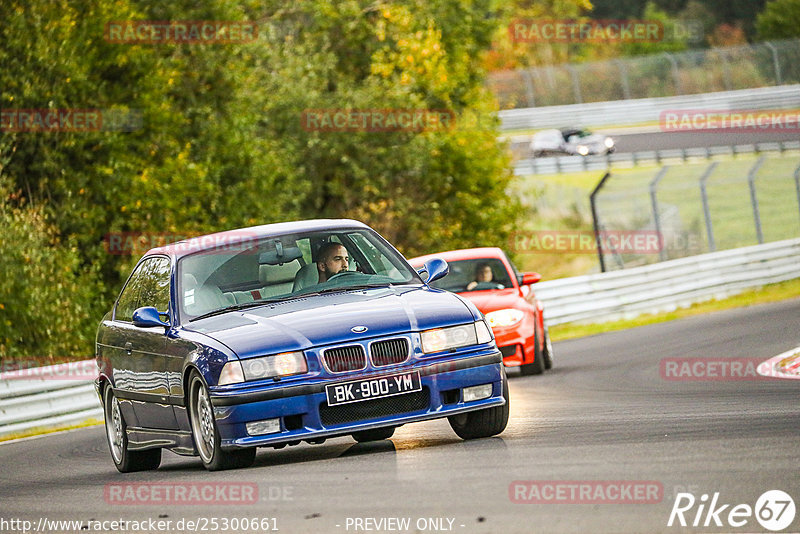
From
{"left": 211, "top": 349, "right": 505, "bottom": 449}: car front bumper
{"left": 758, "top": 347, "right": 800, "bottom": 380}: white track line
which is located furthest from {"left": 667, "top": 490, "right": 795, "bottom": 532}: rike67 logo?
{"left": 758, "top": 347, "right": 800, "bottom": 380}: white track line

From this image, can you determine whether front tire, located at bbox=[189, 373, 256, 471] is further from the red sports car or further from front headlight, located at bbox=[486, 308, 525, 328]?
front headlight, located at bbox=[486, 308, 525, 328]

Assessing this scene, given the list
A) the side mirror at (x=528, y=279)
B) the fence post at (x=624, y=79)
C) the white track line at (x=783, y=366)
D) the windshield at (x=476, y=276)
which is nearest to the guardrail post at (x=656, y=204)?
the windshield at (x=476, y=276)

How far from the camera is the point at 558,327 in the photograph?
25.0 meters

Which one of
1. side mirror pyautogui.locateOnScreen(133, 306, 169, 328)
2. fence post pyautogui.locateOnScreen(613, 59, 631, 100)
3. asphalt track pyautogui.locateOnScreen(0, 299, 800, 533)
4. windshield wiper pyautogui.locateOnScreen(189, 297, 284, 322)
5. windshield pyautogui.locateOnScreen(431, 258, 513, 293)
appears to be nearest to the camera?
asphalt track pyautogui.locateOnScreen(0, 299, 800, 533)

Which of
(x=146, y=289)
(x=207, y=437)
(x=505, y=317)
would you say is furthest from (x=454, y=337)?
(x=505, y=317)

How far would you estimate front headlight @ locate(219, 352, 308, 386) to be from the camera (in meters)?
8.32

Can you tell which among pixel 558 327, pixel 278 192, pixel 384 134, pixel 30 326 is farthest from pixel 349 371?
pixel 384 134

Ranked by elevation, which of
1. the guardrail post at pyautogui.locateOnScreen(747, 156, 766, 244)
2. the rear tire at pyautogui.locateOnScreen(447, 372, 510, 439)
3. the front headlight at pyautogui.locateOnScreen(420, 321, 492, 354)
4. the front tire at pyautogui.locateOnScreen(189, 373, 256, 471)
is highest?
the front headlight at pyautogui.locateOnScreen(420, 321, 492, 354)

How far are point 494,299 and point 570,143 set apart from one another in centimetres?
3969

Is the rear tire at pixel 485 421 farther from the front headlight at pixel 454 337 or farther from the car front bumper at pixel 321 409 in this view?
the car front bumper at pixel 321 409

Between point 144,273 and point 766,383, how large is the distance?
5.33 m

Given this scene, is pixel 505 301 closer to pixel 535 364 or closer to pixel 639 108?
pixel 535 364

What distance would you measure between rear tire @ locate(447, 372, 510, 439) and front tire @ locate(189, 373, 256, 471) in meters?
1.34

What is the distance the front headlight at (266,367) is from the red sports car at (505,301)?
752 centimetres
